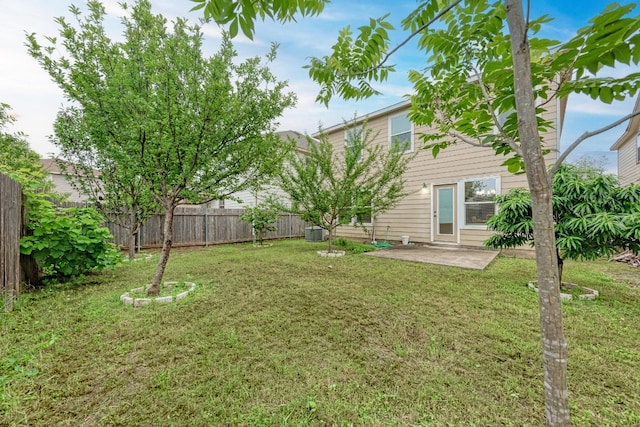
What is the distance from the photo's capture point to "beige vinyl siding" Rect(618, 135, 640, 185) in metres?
11.5

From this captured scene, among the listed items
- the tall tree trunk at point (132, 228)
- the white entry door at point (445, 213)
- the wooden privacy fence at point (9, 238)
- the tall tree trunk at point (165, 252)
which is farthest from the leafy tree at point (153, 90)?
the white entry door at point (445, 213)

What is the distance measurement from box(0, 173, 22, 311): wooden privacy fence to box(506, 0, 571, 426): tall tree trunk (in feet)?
16.9

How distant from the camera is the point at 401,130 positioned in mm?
9516

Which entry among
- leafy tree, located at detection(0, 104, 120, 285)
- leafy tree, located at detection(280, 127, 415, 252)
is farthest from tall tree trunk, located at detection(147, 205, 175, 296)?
leafy tree, located at detection(280, 127, 415, 252)

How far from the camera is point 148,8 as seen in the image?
3.32 meters

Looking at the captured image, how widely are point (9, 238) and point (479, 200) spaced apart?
9983mm

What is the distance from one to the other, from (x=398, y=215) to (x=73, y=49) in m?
9.27

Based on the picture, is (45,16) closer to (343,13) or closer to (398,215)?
(343,13)

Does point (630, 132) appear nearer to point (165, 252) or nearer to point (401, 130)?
point (401, 130)


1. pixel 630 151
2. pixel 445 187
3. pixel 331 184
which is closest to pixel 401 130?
pixel 445 187

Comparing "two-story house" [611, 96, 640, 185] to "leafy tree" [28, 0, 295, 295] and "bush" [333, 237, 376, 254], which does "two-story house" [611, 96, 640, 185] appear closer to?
"bush" [333, 237, 376, 254]

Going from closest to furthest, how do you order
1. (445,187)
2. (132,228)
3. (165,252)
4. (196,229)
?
(165,252) < (132,228) < (445,187) < (196,229)

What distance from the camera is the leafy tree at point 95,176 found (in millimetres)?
5320

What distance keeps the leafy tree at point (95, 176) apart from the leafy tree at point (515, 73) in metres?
4.60
